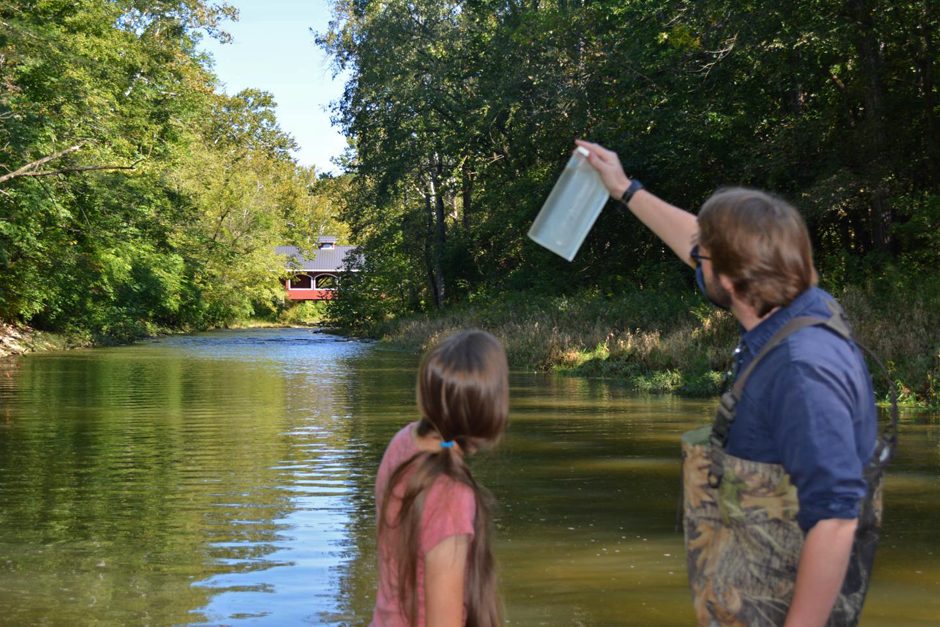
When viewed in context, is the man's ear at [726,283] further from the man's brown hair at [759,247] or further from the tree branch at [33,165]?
the tree branch at [33,165]

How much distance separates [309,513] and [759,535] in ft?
23.9

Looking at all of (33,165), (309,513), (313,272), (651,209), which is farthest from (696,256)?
(313,272)

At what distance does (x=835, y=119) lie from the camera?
99.2 feet

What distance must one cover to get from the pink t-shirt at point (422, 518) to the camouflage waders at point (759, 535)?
1.79 ft

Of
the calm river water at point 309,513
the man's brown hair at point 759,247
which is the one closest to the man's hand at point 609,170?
the man's brown hair at point 759,247

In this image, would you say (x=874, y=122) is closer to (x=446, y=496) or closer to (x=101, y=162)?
(x=101, y=162)

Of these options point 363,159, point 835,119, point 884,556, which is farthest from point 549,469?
point 363,159

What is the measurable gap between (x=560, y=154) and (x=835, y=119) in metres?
12.5

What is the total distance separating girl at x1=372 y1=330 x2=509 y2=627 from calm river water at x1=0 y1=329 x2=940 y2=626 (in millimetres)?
3492

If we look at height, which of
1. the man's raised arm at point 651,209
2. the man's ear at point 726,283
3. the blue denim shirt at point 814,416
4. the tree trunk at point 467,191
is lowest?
the blue denim shirt at point 814,416

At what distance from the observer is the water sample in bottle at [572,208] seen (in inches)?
132

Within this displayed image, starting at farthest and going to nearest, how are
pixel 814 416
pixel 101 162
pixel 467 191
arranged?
pixel 467 191
pixel 101 162
pixel 814 416

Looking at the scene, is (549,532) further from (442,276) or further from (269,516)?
(442,276)

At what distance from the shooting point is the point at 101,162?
1470 inches
